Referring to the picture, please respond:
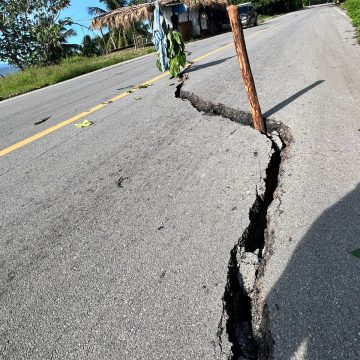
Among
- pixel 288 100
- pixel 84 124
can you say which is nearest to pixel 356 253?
pixel 288 100

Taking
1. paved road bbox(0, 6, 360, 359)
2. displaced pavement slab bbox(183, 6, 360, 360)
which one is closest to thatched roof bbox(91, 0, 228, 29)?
displaced pavement slab bbox(183, 6, 360, 360)

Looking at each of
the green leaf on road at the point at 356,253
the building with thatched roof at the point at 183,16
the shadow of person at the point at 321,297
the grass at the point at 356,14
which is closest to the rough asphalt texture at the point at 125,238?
the shadow of person at the point at 321,297

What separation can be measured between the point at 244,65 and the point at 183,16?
71.9ft

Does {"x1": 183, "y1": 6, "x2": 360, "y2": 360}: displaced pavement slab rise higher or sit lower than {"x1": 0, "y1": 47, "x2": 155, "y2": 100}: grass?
higher

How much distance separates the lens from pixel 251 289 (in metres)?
1.65

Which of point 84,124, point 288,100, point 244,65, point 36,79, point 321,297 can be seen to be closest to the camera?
point 321,297

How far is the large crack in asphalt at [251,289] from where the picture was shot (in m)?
1.40

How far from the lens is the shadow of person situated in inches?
51.7

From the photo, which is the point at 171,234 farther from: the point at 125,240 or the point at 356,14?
the point at 356,14

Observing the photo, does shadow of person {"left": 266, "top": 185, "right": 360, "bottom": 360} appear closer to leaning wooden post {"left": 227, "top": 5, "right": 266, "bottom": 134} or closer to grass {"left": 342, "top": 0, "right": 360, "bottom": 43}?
leaning wooden post {"left": 227, "top": 5, "right": 266, "bottom": 134}

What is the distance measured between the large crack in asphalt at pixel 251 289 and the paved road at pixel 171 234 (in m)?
0.04

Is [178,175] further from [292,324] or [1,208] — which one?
[292,324]

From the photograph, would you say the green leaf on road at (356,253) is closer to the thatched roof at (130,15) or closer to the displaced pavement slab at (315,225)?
the displaced pavement slab at (315,225)

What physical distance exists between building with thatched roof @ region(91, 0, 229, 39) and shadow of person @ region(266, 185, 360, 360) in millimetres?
17311
